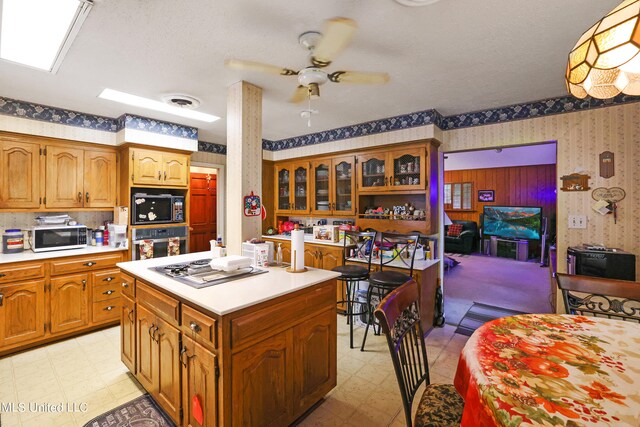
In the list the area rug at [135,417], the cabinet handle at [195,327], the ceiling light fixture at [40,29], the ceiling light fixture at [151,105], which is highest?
the ceiling light fixture at [151,105]

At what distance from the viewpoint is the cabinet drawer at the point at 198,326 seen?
4.65 feet

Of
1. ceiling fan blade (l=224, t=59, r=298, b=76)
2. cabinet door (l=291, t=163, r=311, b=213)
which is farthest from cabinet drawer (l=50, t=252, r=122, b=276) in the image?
ceiling fan blade (l=224, t=59, r=298, b=76)

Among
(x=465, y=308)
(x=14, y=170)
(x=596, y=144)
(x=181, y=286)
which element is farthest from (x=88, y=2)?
(x=465, y=308)

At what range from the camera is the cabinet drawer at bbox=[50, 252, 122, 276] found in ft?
9.62

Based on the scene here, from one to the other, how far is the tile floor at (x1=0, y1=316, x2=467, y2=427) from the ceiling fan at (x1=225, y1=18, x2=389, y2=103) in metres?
2.28

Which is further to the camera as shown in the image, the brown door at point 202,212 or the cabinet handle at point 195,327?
the brown door at point 202,212

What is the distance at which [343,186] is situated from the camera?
4262 millimetres

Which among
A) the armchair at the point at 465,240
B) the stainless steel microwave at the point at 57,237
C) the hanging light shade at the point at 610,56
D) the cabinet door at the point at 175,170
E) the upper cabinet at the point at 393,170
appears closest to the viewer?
the hanging light shade at the point at 610,56

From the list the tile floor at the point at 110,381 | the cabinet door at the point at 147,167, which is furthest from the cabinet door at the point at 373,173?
the cabinet door at the point at 147,167

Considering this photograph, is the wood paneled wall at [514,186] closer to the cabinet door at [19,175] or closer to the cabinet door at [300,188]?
the cabinet door at [300,188]

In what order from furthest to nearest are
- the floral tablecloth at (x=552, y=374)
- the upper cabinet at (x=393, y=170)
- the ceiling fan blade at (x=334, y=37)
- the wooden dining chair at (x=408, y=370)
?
the upper cabinet at (x=393, y=170) < the ceiling fan blade at (x=334, y=37) < the wooden dining chair at (x=408, y=370) < the floral tablecloth at (x=552, y=374)

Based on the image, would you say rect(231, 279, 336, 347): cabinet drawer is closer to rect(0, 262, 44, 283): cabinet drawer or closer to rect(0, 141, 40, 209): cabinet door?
rect(0, 262, 44, 283): cabinet drawer

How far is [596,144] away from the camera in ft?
9.12

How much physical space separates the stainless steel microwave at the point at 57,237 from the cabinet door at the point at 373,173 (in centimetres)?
352
